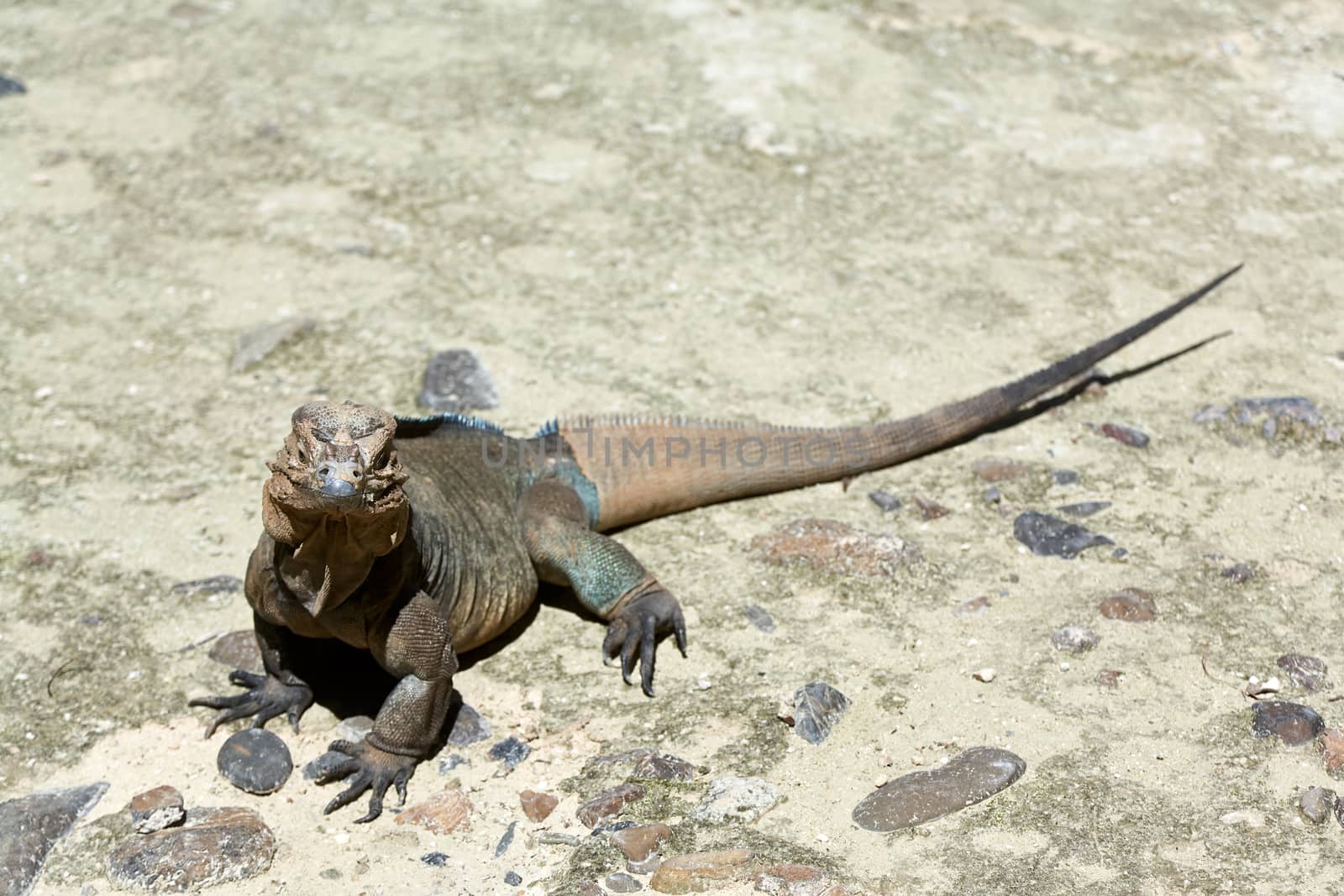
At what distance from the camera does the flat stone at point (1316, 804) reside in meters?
3.13

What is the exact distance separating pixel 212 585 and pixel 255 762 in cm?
81

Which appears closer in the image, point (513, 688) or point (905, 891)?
point (905, 891)

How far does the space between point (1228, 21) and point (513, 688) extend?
19.3 feet

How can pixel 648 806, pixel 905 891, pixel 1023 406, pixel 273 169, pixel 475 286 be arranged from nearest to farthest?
pixel 905 891, pixel 648 806, pixel 1023 406, pixel 475 286, pixel 273 169


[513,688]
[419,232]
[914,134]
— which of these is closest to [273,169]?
[419,232]

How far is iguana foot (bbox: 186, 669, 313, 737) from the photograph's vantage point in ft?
12.2

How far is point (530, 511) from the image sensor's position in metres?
4.11

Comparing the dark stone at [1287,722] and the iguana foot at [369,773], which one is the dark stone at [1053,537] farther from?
the iguana foot at [369,773]

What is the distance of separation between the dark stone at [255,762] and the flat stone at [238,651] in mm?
316

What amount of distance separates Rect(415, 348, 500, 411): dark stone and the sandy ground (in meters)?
0.08

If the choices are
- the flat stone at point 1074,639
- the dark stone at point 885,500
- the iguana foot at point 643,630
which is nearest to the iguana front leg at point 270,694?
the iguana foot at point 643,630

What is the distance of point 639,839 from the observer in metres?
3.21

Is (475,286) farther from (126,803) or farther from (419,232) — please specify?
(126,803)

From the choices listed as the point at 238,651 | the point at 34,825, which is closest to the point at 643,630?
the point at 238,651
